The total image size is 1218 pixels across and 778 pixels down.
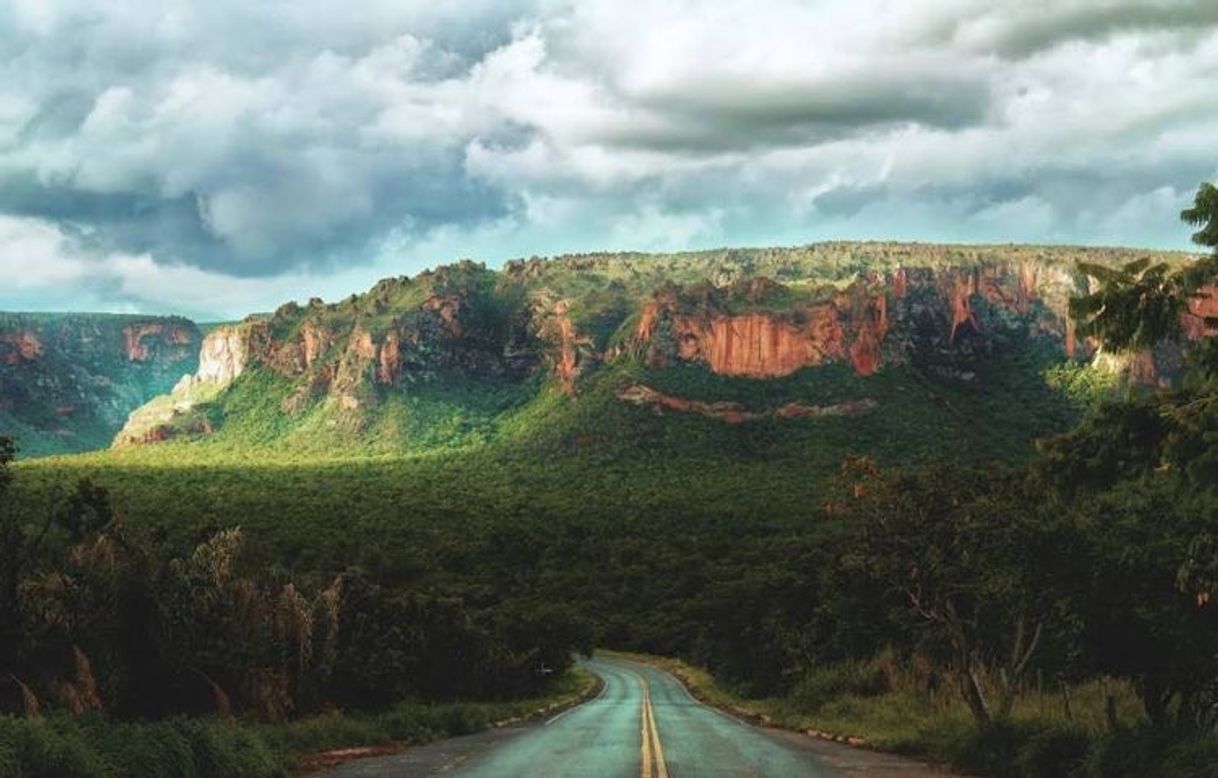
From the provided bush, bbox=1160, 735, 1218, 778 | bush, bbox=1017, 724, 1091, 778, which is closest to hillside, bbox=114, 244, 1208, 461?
bush, bbox=1017, 724, 1091, 778

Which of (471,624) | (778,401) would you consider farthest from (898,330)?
(471,624)

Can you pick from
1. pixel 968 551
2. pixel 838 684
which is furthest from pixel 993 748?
pixel 838 684

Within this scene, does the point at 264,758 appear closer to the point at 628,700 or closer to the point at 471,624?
the point at 471,624

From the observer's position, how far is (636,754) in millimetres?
21562

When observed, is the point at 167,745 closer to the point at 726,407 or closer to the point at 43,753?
the point at 43,753

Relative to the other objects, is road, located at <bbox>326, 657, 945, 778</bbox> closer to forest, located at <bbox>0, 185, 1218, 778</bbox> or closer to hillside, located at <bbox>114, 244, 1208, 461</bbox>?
forest, located at <bbox>0, 185, 1218, 778</bbox>

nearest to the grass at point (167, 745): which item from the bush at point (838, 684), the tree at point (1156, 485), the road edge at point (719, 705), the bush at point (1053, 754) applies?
the road edge at point (719, 705)

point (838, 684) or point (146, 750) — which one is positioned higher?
point (146, 750)

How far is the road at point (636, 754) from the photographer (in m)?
18.3

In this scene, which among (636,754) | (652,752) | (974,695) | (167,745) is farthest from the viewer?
(652,752)

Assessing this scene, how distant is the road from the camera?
1833 centimetres

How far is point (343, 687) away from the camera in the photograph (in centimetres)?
2952

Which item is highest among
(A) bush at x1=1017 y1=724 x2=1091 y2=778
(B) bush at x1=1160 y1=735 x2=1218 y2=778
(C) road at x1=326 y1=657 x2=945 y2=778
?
(B) bush at x1=1160 y1=735 x2=1218 y2=778

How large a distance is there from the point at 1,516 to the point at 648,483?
109999 millimetres
